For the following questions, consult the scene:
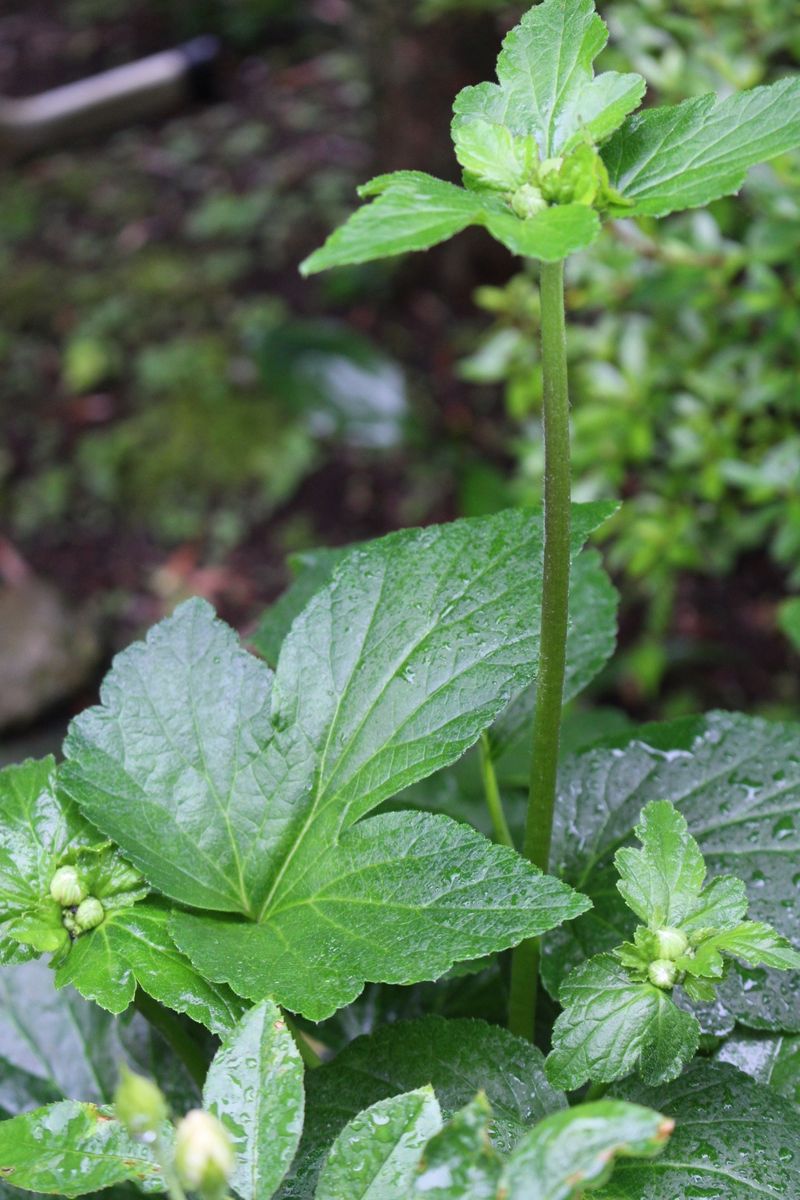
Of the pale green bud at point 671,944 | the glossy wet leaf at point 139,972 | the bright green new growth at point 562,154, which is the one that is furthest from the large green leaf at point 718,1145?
the bright green new growth at point 562,154

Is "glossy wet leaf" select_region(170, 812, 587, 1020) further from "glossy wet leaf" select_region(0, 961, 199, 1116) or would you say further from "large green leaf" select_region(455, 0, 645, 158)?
"large green leaf" select_region(455, 0, 645, 158)

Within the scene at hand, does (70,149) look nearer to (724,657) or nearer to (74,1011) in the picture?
(724,657)

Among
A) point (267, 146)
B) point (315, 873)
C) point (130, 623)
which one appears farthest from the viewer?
point (267, 146)

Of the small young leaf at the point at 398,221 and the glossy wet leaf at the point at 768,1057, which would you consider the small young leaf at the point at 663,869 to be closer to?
the glossy wet leaf at the point at 768,1057

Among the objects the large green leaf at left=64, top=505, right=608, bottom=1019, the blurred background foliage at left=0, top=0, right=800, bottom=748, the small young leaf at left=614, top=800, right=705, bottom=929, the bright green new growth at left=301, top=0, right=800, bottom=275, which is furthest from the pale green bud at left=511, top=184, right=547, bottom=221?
the blurred background foliage at left=0, top=0, right=800, bottom=748

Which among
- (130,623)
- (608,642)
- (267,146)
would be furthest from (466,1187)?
(267,146)

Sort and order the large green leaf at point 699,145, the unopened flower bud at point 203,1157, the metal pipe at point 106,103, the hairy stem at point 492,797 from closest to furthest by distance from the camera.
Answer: the unopened flower bud at point 203,1157 → the large green leaf at point 699,145 → the hairy stem at point 492,797 → the metal pipe at point 106,103
